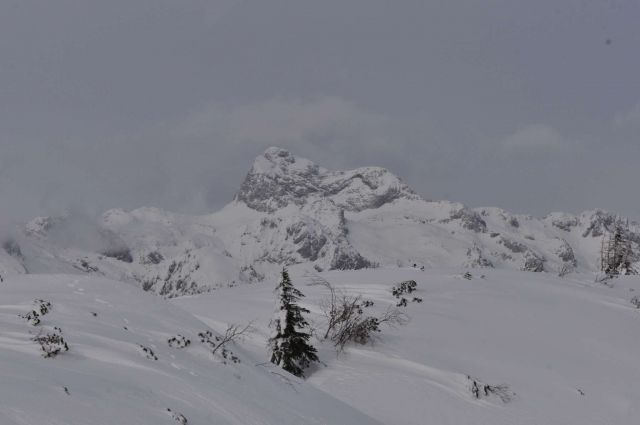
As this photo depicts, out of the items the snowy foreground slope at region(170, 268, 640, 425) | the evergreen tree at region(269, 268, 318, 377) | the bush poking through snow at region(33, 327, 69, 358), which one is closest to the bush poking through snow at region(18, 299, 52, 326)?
the bush poking through snow at region(33, 327, 69, 358)

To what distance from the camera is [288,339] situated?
1070cm

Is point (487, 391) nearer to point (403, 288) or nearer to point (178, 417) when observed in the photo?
point (403, 288)

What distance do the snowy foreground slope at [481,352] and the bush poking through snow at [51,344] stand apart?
14.9 feet

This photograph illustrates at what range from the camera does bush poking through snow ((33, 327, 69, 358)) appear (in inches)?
247

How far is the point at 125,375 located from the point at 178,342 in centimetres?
205

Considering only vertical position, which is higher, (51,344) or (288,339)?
(51,344)

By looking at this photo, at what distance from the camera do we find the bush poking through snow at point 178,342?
8039 millimetres

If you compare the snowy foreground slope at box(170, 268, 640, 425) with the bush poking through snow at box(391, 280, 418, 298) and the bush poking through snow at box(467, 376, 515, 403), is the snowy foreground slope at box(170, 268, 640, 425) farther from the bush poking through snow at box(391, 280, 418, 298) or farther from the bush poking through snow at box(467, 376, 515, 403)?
the bush poking through snow at box(391, 280, 418, 298)

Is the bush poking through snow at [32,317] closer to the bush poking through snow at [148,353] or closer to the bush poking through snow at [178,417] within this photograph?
the bush poking through snow at [148,353]

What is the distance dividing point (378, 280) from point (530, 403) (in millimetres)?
8659

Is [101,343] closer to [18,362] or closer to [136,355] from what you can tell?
[136,355]

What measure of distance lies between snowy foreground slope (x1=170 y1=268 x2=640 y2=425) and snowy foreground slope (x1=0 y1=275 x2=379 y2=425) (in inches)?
87.3

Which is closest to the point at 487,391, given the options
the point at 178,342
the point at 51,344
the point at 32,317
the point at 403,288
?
the point at 178,342

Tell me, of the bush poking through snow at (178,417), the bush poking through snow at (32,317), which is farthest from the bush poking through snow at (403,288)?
the bush poking through snow at (178,417)
